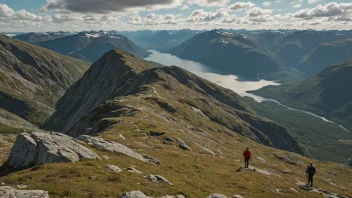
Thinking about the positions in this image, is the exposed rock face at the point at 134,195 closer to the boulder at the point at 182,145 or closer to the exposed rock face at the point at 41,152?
the exposed rock face at the point at 41,152

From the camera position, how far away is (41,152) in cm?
4372

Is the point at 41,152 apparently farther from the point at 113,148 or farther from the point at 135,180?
the point at 135,180

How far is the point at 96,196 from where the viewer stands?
31.2 metres

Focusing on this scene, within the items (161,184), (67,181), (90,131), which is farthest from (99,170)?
(90,131)

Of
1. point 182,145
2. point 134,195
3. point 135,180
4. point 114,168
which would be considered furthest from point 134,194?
point 182,145

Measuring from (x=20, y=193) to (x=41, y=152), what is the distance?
14267 millimetres

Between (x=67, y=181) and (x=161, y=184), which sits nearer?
(x=67, y=181)

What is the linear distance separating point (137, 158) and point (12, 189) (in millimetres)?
25534

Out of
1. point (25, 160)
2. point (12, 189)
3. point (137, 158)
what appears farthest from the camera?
point (137, 158)

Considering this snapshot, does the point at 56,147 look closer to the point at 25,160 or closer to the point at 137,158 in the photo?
the point at 25,160

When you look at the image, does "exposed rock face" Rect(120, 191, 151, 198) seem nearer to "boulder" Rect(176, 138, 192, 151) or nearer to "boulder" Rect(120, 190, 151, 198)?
"boulder" Rect(120, 190, 151, 198)

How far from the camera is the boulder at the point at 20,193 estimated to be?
29445mm

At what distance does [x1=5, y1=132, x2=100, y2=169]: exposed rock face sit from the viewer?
43.3 metres

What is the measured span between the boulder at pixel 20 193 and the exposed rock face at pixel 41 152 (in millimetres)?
12172
